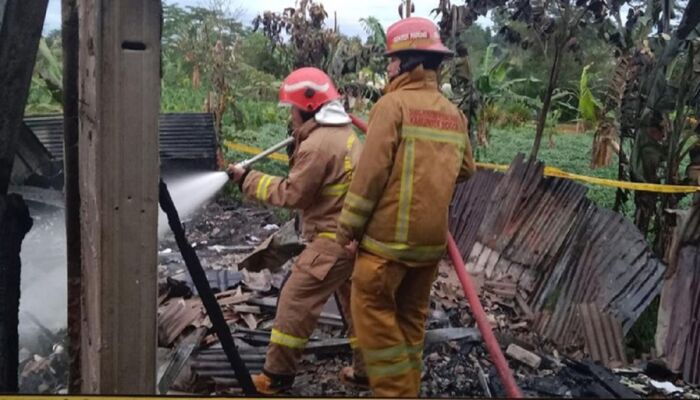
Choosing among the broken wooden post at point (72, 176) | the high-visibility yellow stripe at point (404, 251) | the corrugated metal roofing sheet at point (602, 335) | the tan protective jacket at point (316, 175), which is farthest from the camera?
the corrugated metal roofing sheet at point (602, 335)

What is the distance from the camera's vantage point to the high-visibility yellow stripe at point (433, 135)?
111 inches

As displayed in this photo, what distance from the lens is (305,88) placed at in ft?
10.2

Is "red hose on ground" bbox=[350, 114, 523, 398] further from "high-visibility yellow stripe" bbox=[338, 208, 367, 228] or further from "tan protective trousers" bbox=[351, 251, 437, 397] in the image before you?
"high-visibility yellow stripe" bbox=[338, 208, 367, 228]

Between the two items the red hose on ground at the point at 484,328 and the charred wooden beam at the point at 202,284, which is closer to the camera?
the charred wooden beam at the point at 202,284

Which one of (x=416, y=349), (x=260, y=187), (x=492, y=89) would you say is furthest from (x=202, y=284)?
(x=492, y=89)

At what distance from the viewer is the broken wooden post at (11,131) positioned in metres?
2.60

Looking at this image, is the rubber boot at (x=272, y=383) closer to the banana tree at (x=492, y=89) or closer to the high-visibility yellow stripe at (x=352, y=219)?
the high-visibility yellow stripe at (x=352, y=219)

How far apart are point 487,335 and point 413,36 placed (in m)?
1.27

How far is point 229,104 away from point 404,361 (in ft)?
4.38

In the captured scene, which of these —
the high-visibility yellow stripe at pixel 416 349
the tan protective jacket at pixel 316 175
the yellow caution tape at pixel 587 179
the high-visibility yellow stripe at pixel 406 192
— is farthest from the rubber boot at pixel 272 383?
the yellow caution tape at pixel 587 179

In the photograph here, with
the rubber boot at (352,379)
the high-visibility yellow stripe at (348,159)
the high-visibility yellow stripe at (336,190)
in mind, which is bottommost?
the rubber boot at (352,379)

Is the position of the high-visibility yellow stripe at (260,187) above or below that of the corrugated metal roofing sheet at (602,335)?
above

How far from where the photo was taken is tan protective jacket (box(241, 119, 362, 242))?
3.17m

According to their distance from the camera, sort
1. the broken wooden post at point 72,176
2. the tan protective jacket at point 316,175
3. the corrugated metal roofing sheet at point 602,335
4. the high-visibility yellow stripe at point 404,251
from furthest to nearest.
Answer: the corrugated metal roofing sheet at point 602,335 → the tan protective jacket at point 316,175 → the high-visibility yellow stripe at point 404,251 → the broken wooden post at point 72,176
